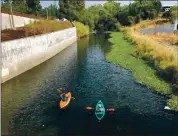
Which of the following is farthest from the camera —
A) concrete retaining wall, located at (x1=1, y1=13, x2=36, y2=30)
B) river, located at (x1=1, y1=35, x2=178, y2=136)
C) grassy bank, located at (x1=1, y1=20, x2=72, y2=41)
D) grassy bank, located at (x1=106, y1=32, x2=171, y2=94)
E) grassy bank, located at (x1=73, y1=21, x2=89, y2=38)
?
grassy bank, located at (x1=73, y1=21, x2=89, y2=38)

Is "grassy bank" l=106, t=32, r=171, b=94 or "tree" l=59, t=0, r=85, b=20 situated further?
"tree" l=59, t=0, r=85, b=20

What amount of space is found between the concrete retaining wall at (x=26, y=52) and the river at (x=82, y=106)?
1.42m

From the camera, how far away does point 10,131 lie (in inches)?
645

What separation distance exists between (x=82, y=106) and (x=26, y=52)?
17.4 metres

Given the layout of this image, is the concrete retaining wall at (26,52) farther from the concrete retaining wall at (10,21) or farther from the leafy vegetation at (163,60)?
the leafy vegetation at (163,60)

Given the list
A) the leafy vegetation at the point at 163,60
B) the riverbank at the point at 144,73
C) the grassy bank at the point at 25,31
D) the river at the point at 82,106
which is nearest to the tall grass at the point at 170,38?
the leafy vegetation at the point at 163,60

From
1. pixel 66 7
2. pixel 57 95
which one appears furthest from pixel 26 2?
pixel 57 95

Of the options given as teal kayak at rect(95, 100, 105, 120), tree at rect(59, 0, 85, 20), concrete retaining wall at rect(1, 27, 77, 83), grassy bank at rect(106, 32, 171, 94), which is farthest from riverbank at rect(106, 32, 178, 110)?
tree at rect(59, 0, 85, 20)

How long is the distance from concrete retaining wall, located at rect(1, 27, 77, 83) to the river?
4.67ft

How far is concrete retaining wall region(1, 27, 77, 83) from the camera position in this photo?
28.0 m

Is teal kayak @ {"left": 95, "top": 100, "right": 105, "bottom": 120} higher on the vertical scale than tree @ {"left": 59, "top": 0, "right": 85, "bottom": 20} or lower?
lower

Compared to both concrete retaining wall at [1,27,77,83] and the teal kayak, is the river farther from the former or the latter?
concrete retaining wall at [1,27,77,83]

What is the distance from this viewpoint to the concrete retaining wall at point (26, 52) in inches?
1102

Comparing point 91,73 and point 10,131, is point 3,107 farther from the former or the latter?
point 91,73
